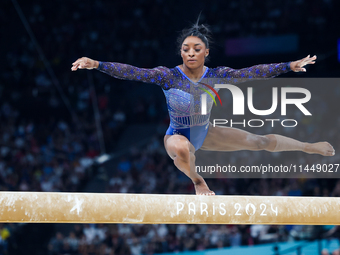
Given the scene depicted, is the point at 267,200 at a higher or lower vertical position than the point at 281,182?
higher

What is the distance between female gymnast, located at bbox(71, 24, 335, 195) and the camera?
187 inches

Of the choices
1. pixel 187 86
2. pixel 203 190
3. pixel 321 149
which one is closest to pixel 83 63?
pixel 187 86

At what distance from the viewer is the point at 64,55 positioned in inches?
464

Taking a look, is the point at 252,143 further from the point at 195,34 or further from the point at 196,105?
the point at 195,34

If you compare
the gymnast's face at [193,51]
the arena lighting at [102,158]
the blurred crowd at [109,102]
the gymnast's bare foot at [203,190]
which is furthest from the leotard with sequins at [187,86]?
the arena lighting at [102,158]

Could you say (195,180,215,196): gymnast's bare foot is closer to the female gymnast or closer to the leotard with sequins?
the female gymnast

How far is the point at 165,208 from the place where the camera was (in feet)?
14.6

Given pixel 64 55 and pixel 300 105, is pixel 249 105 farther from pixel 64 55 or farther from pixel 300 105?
pixel 64 55

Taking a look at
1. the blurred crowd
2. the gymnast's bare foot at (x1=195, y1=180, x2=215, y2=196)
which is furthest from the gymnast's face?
the blurred crowd

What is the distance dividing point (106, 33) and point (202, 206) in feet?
27.3

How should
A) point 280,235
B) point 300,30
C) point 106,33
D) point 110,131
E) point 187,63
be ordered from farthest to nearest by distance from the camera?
point 106,33 < point 110,131 < point 300,30 < point 280,235 < point 187,63

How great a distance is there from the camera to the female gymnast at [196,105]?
15.6 feet

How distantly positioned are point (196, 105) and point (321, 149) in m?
1.62

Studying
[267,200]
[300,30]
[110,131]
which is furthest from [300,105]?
[110,131]
